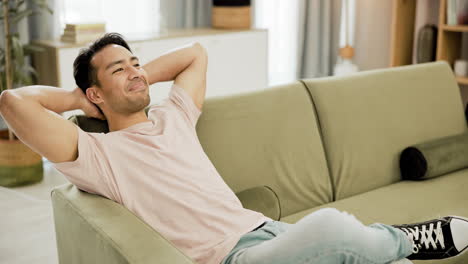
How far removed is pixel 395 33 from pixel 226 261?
3175 millimetres

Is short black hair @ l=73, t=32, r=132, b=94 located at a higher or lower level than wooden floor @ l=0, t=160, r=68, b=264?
higher

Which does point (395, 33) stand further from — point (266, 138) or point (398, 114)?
point (266, 138)

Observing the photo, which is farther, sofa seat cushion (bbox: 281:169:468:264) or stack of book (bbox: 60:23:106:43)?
stack of book (bbox: 60:23:106:43)

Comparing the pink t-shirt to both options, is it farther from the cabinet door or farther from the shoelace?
the cabinet door

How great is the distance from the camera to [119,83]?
1.77 meters

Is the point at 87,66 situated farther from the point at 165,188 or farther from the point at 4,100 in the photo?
the point at 165,188

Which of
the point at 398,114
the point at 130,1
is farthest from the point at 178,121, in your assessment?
the point at 130,1

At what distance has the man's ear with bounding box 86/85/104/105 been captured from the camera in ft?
5.88

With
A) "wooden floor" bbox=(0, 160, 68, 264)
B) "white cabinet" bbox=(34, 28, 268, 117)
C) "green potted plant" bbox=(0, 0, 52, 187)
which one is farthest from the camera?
"white cabinet" bbox=(34, 28, 268, 117)

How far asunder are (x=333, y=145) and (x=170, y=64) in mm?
732

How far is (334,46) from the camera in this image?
5.21m

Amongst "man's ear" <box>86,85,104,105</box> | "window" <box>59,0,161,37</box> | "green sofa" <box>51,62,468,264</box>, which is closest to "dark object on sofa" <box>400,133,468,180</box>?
"green sofa" <box>51,62,468,264</box>

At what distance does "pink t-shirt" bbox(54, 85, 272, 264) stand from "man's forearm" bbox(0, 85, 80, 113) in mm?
128

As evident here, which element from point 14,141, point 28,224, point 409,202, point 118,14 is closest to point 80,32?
point 118,14
